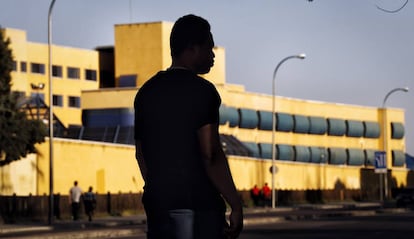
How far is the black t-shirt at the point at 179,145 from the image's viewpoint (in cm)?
552

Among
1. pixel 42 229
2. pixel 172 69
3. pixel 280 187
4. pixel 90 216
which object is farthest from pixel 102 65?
pixel 172 69

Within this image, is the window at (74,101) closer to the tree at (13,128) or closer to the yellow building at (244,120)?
the yellow building at (244,120)

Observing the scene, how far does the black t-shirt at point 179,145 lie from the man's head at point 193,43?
11 centimetres

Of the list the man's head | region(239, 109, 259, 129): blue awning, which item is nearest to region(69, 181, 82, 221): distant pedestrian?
region(239, 109, 259, 129): blue awning

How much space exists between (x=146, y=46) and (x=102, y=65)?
11.6 m

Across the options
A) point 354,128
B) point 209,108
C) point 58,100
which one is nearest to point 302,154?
point 354,128

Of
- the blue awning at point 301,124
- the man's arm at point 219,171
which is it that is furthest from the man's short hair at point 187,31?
the blue awning at point 301,124

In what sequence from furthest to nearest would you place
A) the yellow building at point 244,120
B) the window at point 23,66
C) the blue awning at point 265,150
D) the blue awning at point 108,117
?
the window at point 23,66
the blue awning at point 265,150
the blue awning at point 108,117
the yellow building at point 244,120

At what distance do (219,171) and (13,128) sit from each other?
4473 cm

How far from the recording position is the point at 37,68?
106188mm

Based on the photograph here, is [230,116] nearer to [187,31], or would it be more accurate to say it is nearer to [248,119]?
[248,119]

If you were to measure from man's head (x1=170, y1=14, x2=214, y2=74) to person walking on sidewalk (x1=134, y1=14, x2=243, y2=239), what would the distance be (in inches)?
4.0

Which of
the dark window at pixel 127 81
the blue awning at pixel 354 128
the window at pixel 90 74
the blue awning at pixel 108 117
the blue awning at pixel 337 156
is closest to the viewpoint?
the blue awning at pixel 108 117

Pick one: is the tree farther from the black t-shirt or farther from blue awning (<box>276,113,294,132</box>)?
blue awning (<box>276,113,294,132</box>)
